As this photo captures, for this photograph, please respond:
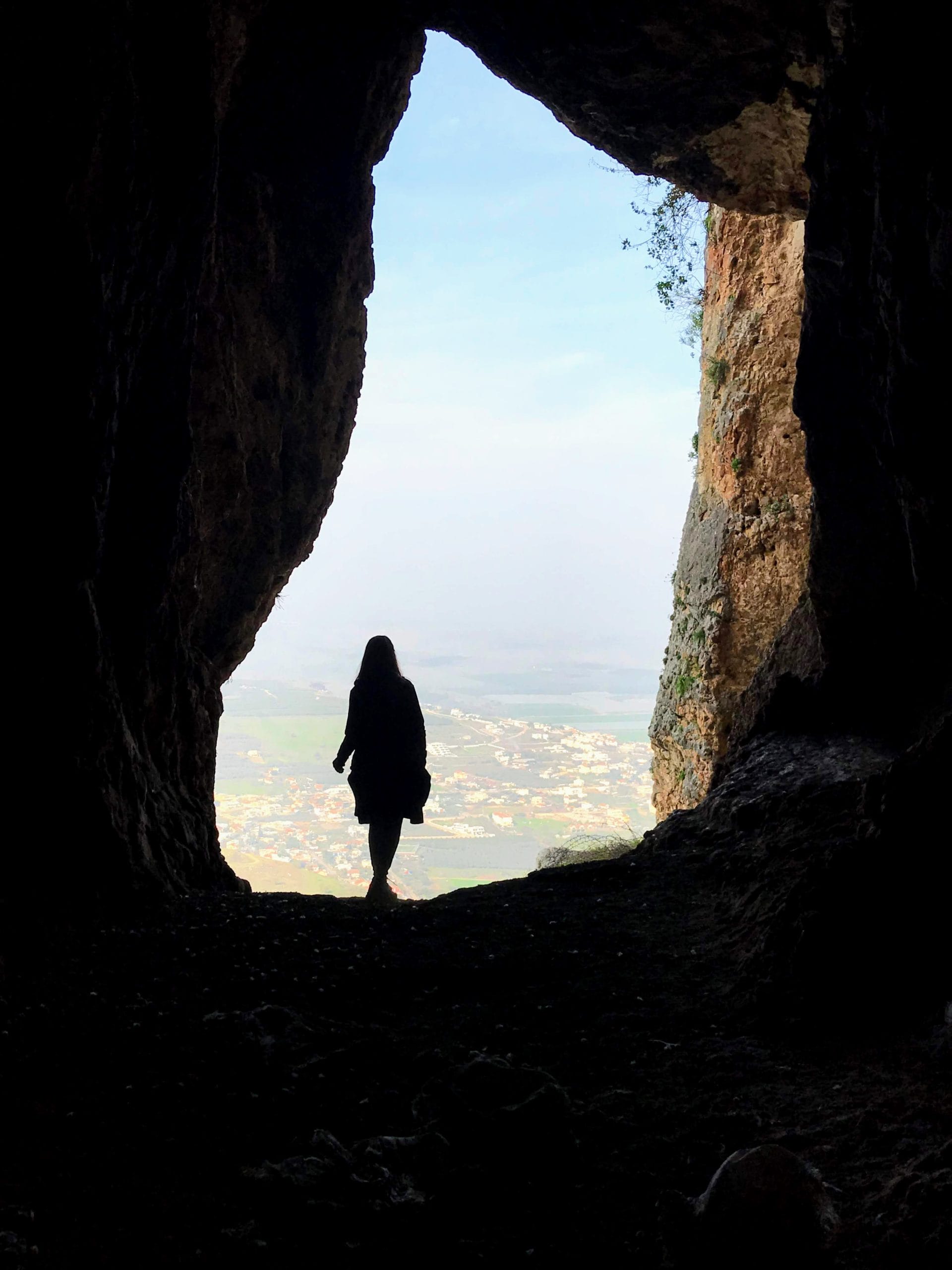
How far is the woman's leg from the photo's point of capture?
30.8 ft

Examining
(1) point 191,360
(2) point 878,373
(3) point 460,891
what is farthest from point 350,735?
(2) point 878,373

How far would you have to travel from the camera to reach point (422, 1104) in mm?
3121

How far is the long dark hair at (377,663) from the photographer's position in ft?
31.7

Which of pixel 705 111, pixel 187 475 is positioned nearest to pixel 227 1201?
pixel 187 475

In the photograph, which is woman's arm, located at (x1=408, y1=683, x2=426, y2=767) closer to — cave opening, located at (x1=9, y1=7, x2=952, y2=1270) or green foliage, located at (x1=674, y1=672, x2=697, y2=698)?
cave opening, located at (x1=9, y1=7, x2=952, y2=1270)

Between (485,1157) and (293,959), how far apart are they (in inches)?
92.6

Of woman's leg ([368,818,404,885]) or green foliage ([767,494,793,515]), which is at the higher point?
green foliage ([767,494,793,515])

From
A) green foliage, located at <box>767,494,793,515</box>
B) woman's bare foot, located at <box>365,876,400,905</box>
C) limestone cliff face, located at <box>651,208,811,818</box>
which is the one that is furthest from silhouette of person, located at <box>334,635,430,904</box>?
green foliage, located at <box>767,494,793,515</box>

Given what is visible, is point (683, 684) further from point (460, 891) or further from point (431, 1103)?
point (431, 1103)

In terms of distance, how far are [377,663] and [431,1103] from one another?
22.0ft

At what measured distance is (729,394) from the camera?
14.2 meters

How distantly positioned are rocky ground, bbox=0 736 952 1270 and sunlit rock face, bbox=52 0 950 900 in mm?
1600

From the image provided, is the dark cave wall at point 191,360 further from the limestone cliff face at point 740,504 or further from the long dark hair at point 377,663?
the limestone cliff face at point 740,504

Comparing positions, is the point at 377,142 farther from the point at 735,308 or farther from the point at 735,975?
the point at 735,975
